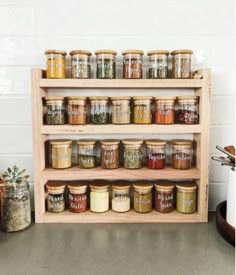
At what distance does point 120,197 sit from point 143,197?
0.27 feet

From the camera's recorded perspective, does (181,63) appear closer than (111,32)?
Yes

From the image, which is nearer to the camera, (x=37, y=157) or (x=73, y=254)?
(x=73, y=254)

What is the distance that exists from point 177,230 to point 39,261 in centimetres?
46

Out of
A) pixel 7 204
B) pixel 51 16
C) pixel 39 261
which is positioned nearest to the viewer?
pixel 39 261

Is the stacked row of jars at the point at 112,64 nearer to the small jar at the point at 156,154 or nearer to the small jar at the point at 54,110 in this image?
the small jar at the point at 54,110

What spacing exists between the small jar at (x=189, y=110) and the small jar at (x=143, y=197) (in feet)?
0.87

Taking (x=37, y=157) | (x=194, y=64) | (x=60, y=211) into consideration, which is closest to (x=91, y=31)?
(x=194, y=64)

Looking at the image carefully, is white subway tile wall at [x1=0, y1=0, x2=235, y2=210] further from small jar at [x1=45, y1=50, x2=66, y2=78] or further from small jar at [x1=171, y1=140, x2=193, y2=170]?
small jar at [x1=171, y1=140, x2=193, y2=170]

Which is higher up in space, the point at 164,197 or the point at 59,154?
the point at 59,154

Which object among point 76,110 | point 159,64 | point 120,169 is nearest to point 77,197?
point 120,169

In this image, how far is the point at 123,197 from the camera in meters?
1.12

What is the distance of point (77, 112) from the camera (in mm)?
1089

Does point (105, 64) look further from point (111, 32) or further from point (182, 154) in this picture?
point (182, 154)

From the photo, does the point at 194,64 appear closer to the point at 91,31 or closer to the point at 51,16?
the point at 91,31
